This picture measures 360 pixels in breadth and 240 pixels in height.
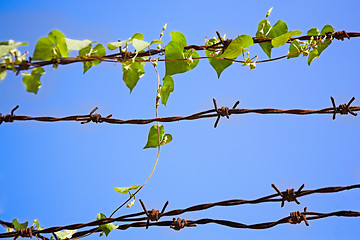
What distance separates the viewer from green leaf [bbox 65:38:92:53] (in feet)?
3.97

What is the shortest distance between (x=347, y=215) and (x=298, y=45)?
0.62 m

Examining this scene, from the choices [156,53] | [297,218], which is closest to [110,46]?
[156,53]

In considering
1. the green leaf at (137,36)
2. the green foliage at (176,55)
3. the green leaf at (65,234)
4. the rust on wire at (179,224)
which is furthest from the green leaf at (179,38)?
the green leaf at (65,234)

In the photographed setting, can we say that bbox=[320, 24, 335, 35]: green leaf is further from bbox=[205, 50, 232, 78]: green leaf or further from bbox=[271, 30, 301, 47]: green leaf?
bbox=[205, 50, 232, 78]: green leaf

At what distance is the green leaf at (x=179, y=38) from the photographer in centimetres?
135

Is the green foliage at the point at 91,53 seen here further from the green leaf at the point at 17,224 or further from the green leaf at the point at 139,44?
the green leaf at the point at 17,224

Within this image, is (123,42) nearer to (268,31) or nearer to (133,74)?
(133,74)

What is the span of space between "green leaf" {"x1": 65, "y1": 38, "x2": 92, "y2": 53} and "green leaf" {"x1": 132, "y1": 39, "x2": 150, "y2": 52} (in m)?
0.14

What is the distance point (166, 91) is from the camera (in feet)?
4.70

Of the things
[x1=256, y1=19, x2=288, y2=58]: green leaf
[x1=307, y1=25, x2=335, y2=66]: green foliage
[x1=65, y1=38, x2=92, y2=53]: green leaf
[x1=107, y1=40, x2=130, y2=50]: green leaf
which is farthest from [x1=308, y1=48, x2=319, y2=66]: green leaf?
[x1=65, y1=38, x2=92, y2=53]: green leaf

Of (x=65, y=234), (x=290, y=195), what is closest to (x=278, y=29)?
(x=290, y=195)

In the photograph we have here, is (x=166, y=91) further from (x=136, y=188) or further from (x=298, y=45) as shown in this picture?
(x=298, y=45)

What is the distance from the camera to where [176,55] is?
1.36m

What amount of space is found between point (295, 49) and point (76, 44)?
2.53ft
